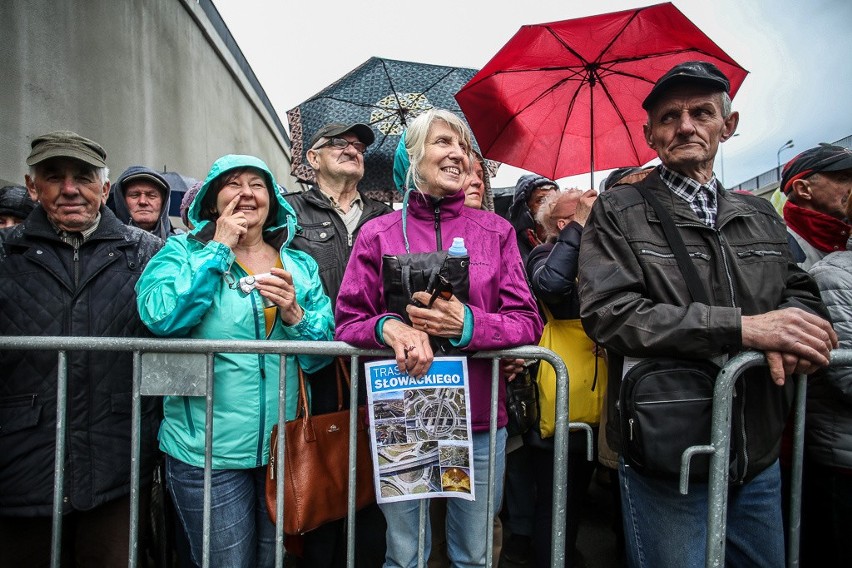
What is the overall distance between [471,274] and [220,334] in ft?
3.38

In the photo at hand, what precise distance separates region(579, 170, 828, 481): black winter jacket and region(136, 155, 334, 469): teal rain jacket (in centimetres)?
117

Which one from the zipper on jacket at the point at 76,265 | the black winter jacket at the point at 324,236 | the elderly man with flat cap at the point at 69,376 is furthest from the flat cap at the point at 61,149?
the black winter jacket at the point at 324,236

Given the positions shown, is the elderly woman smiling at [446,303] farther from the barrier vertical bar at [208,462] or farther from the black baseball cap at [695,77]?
the black baseball cap at [695,77]

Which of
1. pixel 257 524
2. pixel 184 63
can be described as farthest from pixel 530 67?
pixel 184 63

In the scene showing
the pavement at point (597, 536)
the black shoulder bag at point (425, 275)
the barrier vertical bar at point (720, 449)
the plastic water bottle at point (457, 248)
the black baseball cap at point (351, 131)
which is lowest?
the pavement at point (597, 536)

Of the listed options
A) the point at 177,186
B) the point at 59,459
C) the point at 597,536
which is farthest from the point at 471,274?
the point at 177,186

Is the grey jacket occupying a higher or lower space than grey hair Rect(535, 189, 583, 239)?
lower

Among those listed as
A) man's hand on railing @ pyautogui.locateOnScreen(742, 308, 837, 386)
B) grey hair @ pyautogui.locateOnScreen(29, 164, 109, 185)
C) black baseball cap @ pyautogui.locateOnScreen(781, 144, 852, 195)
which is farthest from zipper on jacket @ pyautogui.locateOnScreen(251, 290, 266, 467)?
black baseball cap @ pyautogui.locateOnScreen(781, 144, 852, 195)

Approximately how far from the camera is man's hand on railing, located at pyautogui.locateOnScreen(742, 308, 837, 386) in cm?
147

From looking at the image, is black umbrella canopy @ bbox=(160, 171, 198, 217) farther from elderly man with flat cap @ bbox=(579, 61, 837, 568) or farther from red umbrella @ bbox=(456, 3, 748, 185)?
elderly man with flat cap @ bbox=(579, 61, 837, 568)

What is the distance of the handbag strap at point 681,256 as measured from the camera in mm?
1573

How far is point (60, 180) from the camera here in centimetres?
204

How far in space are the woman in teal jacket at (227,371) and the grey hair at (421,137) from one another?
661mm

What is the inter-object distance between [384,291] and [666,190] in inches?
45.0
